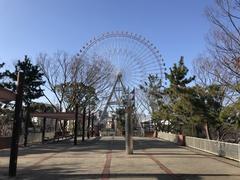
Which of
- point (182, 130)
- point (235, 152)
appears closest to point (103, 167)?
point (235, 152)

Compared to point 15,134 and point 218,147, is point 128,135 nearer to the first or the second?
point 218,147

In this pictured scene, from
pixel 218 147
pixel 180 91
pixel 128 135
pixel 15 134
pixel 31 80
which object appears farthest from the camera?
pixel 31 80

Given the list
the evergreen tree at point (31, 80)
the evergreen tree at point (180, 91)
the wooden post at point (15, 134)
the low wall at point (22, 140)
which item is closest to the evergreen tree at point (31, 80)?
the evergreen tree at point (31, 80)

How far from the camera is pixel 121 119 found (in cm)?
8138

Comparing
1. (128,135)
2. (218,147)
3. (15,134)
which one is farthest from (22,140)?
(15,134)

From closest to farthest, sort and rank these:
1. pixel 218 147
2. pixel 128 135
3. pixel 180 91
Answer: pixel 218 147
pixel 128 135
pixel 180 91

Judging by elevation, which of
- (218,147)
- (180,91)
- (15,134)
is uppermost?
(180,91)

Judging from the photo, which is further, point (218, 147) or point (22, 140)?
point (22, 140)

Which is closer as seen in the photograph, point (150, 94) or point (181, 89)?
point (181, 89)

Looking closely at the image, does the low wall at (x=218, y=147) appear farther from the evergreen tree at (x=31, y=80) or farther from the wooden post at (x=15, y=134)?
the evergreen tree at (x=31, y=80)

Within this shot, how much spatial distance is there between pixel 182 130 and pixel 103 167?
103ft

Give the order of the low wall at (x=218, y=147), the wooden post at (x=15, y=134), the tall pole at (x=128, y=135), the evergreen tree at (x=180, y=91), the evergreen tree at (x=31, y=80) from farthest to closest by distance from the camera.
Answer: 1. the evergreen tree at (x=31, y=80)
2. the evergreen tree at (x=180, y=91)
3. the tall pole at (x=128, y=135)
4. the low wall at (x=218, y=147)
5. the wooden post at (x=15, y=134)

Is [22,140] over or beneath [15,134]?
over

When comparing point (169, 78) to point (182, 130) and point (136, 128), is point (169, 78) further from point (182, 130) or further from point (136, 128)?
point (136, 128)
